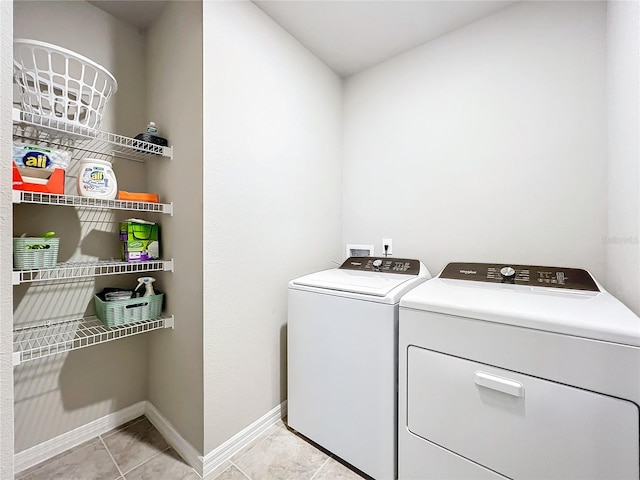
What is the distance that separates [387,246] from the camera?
6.41 feet

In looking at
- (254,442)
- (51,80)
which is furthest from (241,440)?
(51,80)

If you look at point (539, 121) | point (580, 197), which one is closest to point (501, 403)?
point (580, 197)

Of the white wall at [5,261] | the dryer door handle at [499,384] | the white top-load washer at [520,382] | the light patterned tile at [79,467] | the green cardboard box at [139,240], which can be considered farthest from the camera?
the green cardboard box at [139,240]

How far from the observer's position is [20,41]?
1.01 m

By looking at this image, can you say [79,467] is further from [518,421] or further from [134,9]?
[134,9]

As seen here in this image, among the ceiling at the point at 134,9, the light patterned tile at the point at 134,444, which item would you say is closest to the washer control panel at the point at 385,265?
the light patterned tile at the point at 134,444

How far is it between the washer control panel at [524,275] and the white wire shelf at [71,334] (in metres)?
1.62

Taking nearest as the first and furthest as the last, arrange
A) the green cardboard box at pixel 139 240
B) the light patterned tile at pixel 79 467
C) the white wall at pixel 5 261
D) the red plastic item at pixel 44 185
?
the white wall at pixel 5 261 < the red plastic item at pixel 44 185 < the light patterned tile at pixel 79 467 < the green cardboard box at pixel 139 240

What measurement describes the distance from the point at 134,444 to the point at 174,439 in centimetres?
23

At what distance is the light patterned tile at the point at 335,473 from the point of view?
49.9 inches

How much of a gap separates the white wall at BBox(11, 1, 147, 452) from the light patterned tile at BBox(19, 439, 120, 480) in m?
0.12

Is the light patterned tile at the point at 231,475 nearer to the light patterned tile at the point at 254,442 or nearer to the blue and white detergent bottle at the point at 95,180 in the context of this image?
the light patterned tile at the point at 254,442

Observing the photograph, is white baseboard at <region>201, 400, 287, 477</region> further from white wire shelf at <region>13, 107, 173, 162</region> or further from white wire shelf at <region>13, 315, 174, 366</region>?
white wire shelf at <region>13, 107, 173, 162</region>

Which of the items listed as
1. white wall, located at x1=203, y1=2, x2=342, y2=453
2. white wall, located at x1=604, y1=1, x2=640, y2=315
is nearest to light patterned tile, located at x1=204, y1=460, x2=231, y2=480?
white wall, located at x1=203, y1=2, x2=342, y2=453
